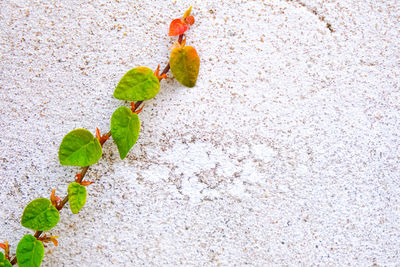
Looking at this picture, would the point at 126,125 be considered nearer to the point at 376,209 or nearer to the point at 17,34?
the point at 17,34

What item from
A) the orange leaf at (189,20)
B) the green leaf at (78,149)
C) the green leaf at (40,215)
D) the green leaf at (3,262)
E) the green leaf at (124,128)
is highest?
the orange leaf at (189,20)

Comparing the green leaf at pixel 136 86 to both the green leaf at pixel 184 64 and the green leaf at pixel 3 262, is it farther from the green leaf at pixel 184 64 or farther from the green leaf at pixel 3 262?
the green leaf at pixel 3 262

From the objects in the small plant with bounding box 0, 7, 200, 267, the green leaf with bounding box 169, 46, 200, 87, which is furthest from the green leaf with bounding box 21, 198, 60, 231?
the green leaf with bounding box 169, 46, 200, 87

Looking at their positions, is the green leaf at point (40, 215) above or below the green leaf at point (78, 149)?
below

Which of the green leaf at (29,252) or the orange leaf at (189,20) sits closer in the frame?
the green leaf at (29,252)

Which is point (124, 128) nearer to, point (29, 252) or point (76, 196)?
point (76, 196)

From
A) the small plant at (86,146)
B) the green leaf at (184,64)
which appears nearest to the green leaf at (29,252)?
the small plant at (86,146)
